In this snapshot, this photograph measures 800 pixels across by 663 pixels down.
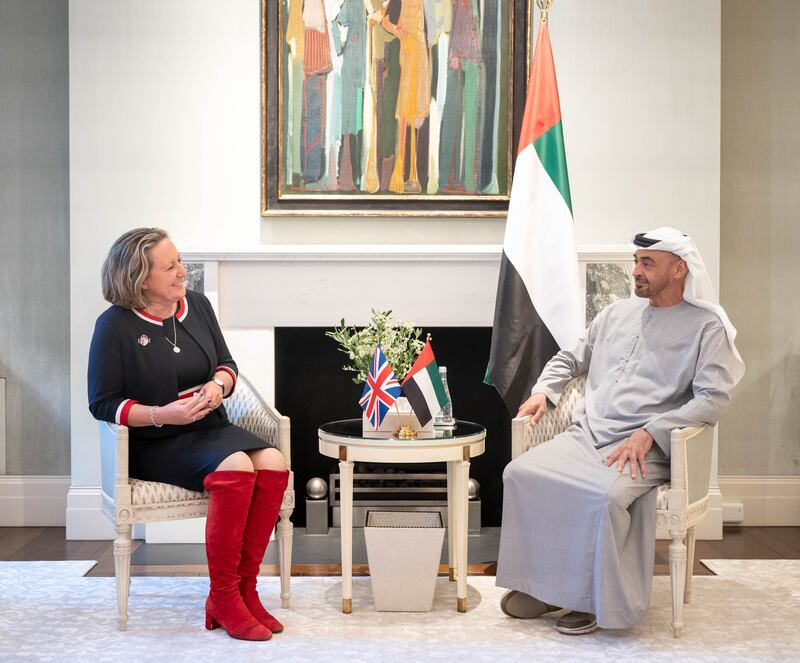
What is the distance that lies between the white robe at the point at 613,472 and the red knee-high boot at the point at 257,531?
0.79 m

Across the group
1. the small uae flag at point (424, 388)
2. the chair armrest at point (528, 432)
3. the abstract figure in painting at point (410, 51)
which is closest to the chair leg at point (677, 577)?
the chair armrest at point (528, 432)

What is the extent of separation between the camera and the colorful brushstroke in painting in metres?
4.17

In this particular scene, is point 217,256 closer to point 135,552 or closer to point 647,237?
point 135,552

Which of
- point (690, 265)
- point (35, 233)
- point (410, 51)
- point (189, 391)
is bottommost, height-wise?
point (189, 391)

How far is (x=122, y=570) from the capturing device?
9.75 feet

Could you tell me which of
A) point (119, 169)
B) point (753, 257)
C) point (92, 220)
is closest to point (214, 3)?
point (119, 169)

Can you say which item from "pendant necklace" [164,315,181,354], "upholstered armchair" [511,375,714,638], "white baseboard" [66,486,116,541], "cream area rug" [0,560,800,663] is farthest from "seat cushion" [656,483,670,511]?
"white baseboard" [66,486,116,541]

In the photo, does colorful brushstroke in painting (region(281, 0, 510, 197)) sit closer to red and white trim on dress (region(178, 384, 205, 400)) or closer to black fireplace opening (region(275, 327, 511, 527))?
black fireplace opening (region(275, 327, 511, 527))

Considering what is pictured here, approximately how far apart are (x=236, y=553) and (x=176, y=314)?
2.93 feet

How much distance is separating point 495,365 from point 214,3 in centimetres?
211

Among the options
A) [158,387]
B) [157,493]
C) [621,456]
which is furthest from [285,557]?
[621,456]

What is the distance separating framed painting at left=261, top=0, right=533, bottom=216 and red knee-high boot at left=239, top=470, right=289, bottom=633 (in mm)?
1570

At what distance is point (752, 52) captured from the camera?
4480mm

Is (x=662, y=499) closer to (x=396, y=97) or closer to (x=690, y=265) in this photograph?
(x=690, y=265)
